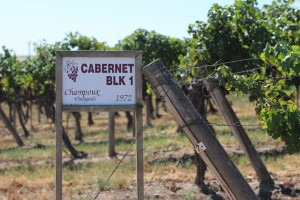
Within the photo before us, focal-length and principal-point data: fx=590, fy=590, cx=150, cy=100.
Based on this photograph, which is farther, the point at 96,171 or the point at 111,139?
the point at 111,139

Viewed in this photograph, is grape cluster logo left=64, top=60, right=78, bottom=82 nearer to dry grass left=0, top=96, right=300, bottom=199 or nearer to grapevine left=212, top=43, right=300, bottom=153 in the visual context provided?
grapevine left=212, top=43, right=300, bottom=153

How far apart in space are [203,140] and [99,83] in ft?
4.20

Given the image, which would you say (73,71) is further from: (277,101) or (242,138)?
(242,138)

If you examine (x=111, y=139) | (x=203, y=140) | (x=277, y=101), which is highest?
(x=277, y=101)

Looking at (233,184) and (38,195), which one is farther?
(38,195)

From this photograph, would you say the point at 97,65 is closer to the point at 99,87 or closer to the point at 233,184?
the point at 99,87

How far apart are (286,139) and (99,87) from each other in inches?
76.0

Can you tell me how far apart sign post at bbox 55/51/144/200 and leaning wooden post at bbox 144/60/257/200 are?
23.1 inches

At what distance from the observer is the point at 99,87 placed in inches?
237

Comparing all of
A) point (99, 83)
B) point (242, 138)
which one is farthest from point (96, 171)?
point (99, 83)

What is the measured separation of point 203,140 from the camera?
5.43 meters

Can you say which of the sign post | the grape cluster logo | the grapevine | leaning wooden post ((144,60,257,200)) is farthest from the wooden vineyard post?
leaning wooden post ((144,60,257,200))

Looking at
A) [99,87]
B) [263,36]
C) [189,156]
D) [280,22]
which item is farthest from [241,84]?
[189,156]

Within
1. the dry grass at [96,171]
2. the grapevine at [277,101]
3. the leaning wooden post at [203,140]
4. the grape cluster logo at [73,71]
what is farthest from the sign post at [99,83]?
the dry grass at [96,171]
